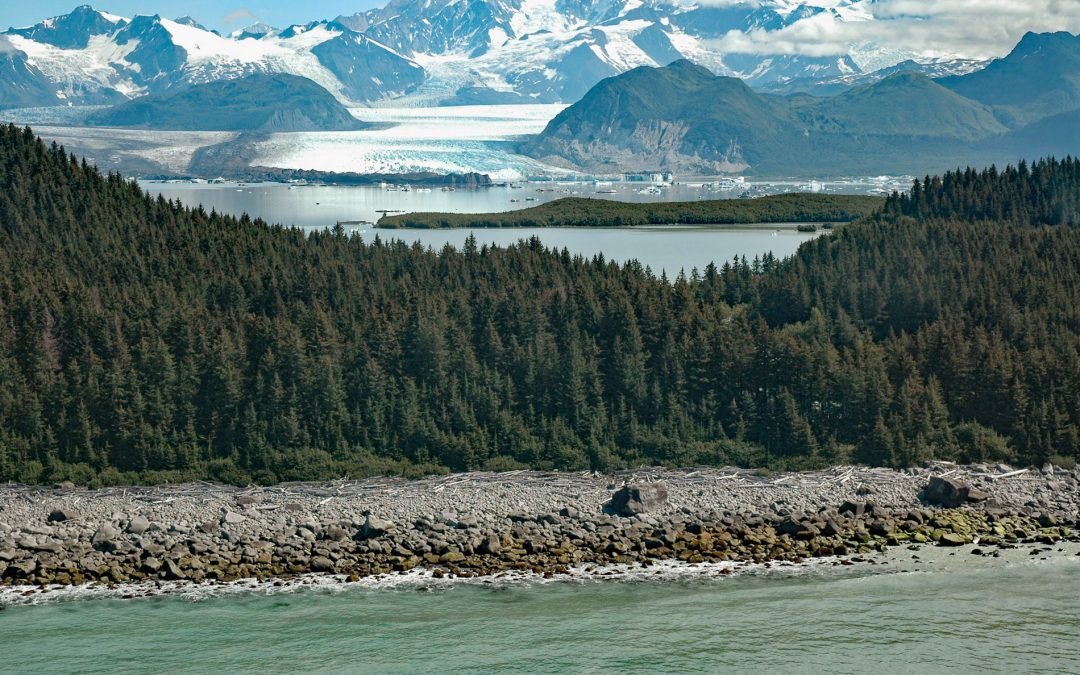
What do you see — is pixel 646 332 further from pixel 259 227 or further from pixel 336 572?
pixel 259 227

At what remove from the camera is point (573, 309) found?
2250 inches

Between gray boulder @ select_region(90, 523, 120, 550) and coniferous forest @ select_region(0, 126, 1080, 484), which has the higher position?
coniferous forest @ select_region(0, 126, 1080, 484)

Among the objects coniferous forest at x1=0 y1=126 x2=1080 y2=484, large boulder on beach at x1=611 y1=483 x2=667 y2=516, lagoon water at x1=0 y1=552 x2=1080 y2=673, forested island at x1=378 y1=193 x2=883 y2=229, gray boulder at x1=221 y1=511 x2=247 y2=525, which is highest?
forested island at x1=378 y1=193 x2=883 y2=229

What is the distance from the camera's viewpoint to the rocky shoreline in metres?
37.8

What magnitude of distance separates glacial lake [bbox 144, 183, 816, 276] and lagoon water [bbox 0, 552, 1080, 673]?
47131mm

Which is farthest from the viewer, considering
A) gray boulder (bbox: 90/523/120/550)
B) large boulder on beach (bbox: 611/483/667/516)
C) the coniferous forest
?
the coniferous forest

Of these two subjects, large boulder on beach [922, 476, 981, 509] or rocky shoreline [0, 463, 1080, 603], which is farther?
large boulder on beach [922, 476, 981, 509]

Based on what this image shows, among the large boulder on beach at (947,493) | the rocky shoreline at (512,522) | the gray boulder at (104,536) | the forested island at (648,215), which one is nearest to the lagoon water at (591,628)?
the rocky shoreline at (512,522)

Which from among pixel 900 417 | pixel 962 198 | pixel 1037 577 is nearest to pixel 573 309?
pixel 900 417

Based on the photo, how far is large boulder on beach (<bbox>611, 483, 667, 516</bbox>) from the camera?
41.5 m

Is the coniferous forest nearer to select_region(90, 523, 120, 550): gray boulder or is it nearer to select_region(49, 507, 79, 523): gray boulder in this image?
select_region(49, 507, 79, 523): gray boulder

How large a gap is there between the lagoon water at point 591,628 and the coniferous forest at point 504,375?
10.9 metres

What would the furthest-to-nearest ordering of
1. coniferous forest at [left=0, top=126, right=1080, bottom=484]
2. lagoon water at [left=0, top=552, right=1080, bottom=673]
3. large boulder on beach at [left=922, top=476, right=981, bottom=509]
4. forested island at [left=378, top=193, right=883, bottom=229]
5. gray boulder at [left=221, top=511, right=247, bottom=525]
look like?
1. forested island at [left=378, top=193, right=883, bottom=229]
2. coniferous forest at [left=0, top=126, right=1080, bottom=484]
3. large boulder on beach at [left=922, top=476, right=981, bottom=509]
4. gray boulder at [left=221, top=511, right=247, bottom=525]
5. lagoon water at [left=0, top=552, right=1080, bottom=673]

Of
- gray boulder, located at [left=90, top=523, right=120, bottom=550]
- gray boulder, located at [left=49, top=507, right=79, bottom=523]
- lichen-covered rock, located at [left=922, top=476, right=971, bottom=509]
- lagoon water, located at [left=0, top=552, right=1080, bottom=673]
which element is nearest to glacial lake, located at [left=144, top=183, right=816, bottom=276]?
lichen-covered rock, located at [left=922, top=476, right=971, bottom=509]
